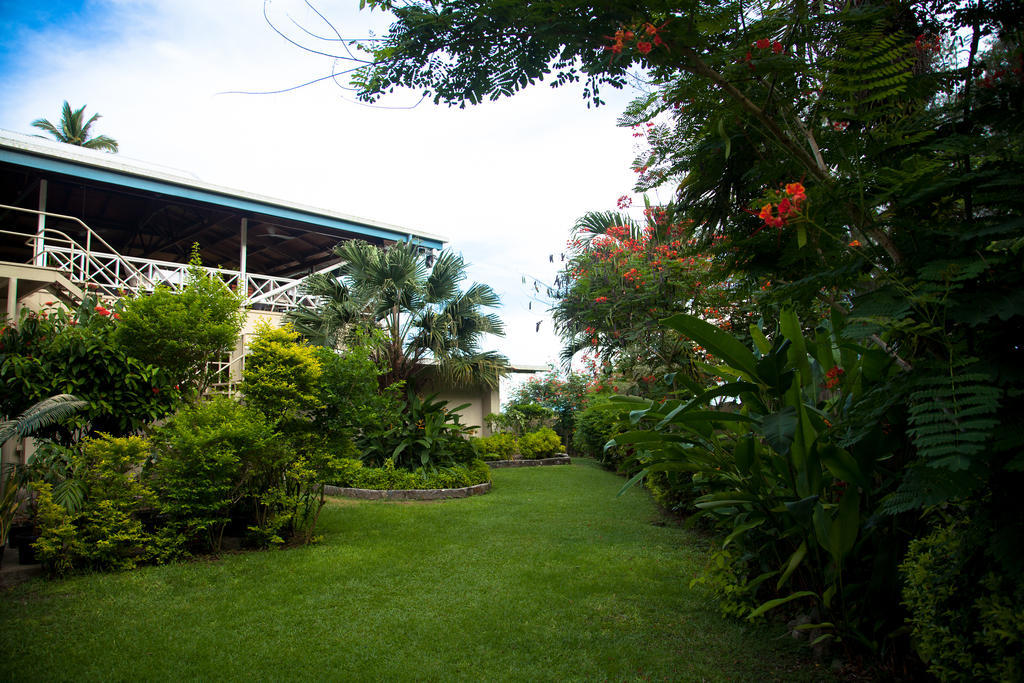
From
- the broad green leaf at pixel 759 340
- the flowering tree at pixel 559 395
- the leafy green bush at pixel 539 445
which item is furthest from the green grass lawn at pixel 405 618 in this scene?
the flowering tree at pixel 559 395

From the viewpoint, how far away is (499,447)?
16344 millimetres

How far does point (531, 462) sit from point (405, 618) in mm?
12245

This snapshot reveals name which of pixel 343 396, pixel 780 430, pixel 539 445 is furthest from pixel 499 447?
pixel 780 430

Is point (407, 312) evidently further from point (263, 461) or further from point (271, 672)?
point (271, 672)

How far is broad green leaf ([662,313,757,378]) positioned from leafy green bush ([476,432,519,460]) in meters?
12.6

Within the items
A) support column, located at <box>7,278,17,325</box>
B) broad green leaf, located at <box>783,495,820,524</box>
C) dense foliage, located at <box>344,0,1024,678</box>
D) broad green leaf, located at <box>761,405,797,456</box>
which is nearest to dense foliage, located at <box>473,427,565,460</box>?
support column, located at <box>7,278,17,325</box>

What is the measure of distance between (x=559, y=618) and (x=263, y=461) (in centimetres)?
407

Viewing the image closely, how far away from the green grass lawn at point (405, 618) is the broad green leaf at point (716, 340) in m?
1.75

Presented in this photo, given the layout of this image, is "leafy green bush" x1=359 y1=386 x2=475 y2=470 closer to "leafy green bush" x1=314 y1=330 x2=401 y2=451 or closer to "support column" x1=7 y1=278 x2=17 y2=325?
"leafy green bush" x1=314 y1=330 x2=401 y2=451

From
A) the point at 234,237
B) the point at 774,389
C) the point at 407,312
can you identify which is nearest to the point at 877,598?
the point at 774,389

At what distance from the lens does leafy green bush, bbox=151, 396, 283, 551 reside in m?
6.12

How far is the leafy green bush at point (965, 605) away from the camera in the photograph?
6.89ft

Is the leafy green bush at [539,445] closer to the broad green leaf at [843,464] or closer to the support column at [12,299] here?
the support column at [12,299]

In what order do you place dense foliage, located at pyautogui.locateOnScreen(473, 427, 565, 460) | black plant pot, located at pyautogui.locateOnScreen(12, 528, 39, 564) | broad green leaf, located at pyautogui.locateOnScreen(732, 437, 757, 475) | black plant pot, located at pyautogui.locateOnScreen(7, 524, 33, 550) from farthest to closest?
dense foliage, located at pyautogui.locateOnScreen(473, 427, 565, 460) → black plant pot, located at pyautogui.locateOnScreen(7, 524, 33, 550) → black plant pot, located at pyautogui.locateOnScreen(12, 528, 39, 564) → broad green leaf, located at pyautogui.locateOnScreen(732, 437, 757, 475)
